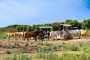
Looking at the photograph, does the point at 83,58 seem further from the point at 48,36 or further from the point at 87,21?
the point at 87,21

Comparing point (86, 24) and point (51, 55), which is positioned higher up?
point (51, 55)

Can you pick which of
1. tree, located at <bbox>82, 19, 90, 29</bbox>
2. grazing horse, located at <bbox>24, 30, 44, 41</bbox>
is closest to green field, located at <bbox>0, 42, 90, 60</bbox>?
grazing horse, located at <bbox>24, 30, 44, 41</bbox>

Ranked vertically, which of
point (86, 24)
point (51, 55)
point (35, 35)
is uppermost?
point (51, 55)

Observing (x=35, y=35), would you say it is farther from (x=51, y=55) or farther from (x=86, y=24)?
(x=86, y=24)

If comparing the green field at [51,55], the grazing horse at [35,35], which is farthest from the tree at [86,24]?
the green field at [51,55]

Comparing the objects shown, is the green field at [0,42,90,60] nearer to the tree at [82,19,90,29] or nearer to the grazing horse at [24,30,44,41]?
the grazing horse at [24,30,44,41]

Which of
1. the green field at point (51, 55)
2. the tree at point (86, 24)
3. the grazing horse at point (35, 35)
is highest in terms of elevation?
the green field at point (51, 55)

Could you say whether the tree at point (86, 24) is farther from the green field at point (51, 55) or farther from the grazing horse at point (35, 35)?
the green field at point (51, 55)

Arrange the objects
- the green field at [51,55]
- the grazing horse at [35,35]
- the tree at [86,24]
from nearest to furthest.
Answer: the green field at [51,55]
the grazing horse at [35,35]
the tree at [86,24]

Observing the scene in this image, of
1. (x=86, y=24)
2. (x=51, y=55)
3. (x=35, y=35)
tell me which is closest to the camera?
(x=51, y=55)

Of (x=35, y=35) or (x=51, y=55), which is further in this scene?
(x=35, y=35)

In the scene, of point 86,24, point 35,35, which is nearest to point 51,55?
point 35,35

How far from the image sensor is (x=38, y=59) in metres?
19.8

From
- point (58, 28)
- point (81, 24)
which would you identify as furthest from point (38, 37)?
point (81, 24)
